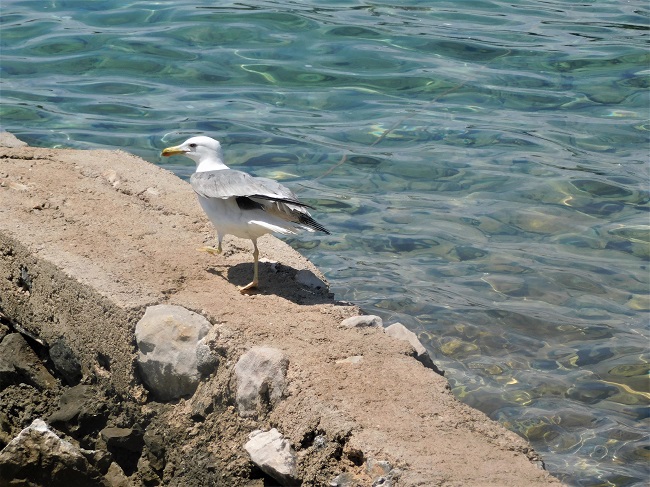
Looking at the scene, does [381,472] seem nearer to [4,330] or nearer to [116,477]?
[116,477]

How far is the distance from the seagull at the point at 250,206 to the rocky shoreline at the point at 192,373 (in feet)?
0.88

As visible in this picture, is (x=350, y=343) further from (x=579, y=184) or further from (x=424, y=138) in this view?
(x=424, y=138)

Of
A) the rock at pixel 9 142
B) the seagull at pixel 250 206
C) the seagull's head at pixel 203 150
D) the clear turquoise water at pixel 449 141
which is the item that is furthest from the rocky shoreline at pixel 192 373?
the clear turquoise water at pixel 449 141

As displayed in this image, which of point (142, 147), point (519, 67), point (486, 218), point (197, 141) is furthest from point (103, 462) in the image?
point (519, 67)

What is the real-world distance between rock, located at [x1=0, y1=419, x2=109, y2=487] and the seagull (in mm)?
1058

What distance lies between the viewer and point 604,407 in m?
5.66

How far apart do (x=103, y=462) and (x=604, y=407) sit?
2.66 metres

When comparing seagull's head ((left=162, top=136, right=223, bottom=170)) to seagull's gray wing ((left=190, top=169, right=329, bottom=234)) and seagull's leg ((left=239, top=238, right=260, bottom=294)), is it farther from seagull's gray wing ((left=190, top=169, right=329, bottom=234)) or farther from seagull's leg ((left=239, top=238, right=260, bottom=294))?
seagull's leg ((left=239, top=238, right=260, bottom=294))

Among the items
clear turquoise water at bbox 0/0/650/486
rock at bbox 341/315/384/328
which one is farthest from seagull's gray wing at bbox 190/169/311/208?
clear turquoise water at bbox 0/0/650/486

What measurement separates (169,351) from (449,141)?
5.35 metres

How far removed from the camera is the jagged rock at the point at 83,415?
467cm

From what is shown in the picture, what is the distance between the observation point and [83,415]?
4676 millimetres

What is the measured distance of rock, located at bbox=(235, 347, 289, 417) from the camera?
416 cm

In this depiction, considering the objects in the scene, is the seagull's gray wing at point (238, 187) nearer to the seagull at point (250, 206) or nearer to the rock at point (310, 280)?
the seagull at point (250, 206)
